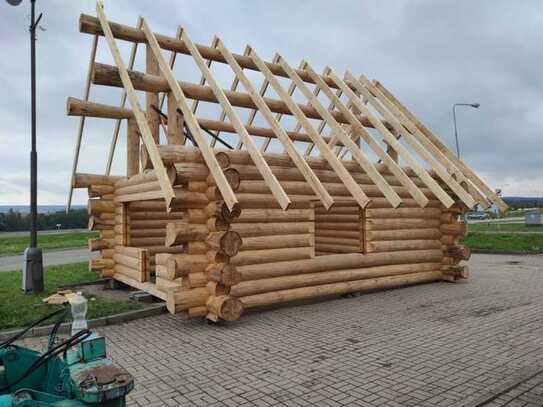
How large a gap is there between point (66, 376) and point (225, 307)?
14.5ft

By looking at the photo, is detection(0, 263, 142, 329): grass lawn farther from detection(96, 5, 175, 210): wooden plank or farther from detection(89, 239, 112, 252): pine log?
detection(96, 5, 175, 210): wooden plank

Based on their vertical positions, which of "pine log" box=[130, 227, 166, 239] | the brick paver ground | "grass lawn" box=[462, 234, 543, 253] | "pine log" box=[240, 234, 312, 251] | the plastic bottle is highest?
"pine log" box=[130, 227, 166, 239]

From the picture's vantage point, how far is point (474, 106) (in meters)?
23.4

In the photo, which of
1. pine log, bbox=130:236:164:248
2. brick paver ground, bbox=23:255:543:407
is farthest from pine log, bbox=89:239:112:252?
brick paver ground, bbox=23:255:543:407

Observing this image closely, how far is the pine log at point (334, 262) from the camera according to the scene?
829 centimetres

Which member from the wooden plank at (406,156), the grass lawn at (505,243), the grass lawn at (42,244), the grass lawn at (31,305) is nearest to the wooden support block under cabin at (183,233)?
the grass lawn at (31,305)

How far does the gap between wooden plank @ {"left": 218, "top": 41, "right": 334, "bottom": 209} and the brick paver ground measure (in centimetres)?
221

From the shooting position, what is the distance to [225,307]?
7359mm

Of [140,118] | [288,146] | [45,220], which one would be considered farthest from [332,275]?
[45,220]

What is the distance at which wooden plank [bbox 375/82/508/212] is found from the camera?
32.8 feet

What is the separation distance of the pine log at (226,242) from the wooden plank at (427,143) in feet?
17.9

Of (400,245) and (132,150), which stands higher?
(132,150)

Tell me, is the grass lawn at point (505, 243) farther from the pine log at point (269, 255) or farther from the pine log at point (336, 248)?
the pine log at point (269, 255)

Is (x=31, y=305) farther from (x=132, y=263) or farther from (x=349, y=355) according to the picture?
(x=349, y=355)
